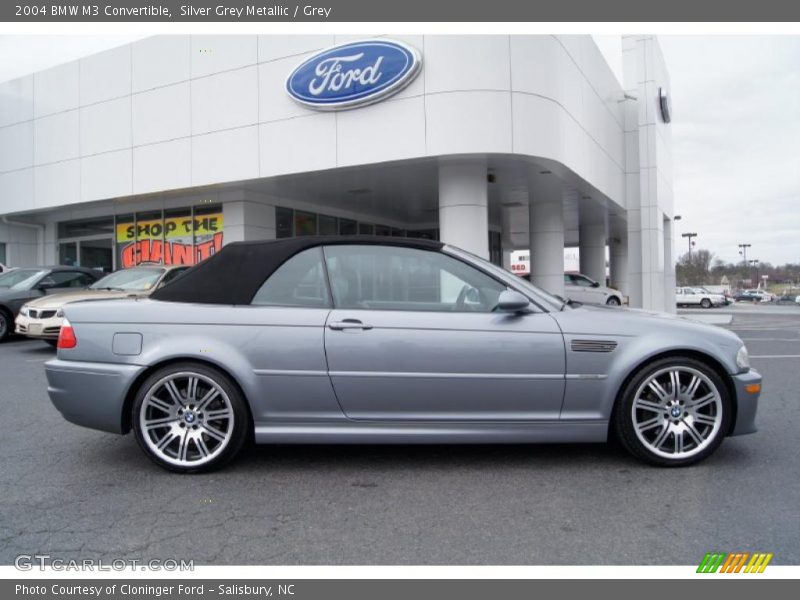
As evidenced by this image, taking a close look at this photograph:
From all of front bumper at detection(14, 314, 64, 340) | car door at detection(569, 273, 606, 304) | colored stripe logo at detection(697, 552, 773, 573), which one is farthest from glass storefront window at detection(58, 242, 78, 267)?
colored stripe logo at detection(697, 552, 773, 573)

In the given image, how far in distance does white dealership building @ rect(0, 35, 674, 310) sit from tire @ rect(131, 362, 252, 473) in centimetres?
820

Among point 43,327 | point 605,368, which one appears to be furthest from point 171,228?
point 605,368

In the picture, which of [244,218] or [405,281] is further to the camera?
[244,218]

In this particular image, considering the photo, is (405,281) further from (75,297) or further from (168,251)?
(168,251)

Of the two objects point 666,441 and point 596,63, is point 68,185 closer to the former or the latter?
point 596,63

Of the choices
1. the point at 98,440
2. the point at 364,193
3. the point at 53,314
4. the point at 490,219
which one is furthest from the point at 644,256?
the point at 98,440

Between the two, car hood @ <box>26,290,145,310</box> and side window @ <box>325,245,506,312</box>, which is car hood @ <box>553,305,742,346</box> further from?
car hood @ <box>26,290,145,310</box>

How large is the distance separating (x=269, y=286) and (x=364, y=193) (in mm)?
11859

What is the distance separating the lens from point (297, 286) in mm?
3908

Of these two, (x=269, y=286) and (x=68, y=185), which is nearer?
(x=269, y=286)

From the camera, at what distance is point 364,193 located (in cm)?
1546
